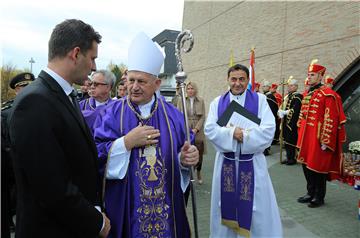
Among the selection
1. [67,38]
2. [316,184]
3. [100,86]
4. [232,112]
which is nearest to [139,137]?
[67,38]

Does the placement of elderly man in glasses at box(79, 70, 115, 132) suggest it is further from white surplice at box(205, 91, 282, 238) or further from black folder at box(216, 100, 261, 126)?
white surplice at box(205, 91, 282, 238)

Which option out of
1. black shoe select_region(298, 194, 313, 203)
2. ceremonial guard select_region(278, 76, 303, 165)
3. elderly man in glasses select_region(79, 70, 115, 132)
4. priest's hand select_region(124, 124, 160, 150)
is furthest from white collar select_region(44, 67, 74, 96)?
ceremonial guard select_region(278, 76, 303, 165)

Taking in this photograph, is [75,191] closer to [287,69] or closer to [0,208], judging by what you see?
[0,208]

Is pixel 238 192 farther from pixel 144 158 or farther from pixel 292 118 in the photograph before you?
pixel 292 118

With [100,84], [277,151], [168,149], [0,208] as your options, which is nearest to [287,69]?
[277,151]

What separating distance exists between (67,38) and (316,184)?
487cm

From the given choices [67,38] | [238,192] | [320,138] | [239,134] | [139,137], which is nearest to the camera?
[67,38]

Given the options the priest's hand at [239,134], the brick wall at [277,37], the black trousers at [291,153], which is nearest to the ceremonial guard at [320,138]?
the priest's hand at [239,134]

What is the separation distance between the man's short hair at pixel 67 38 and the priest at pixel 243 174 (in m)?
2.13

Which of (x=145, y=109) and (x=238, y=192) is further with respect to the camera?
(x=238, y=192)

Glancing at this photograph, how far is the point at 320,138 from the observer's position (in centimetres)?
501

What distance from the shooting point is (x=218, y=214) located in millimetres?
3580

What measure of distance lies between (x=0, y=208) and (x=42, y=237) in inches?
25.5

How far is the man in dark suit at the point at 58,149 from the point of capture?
4.65ft
